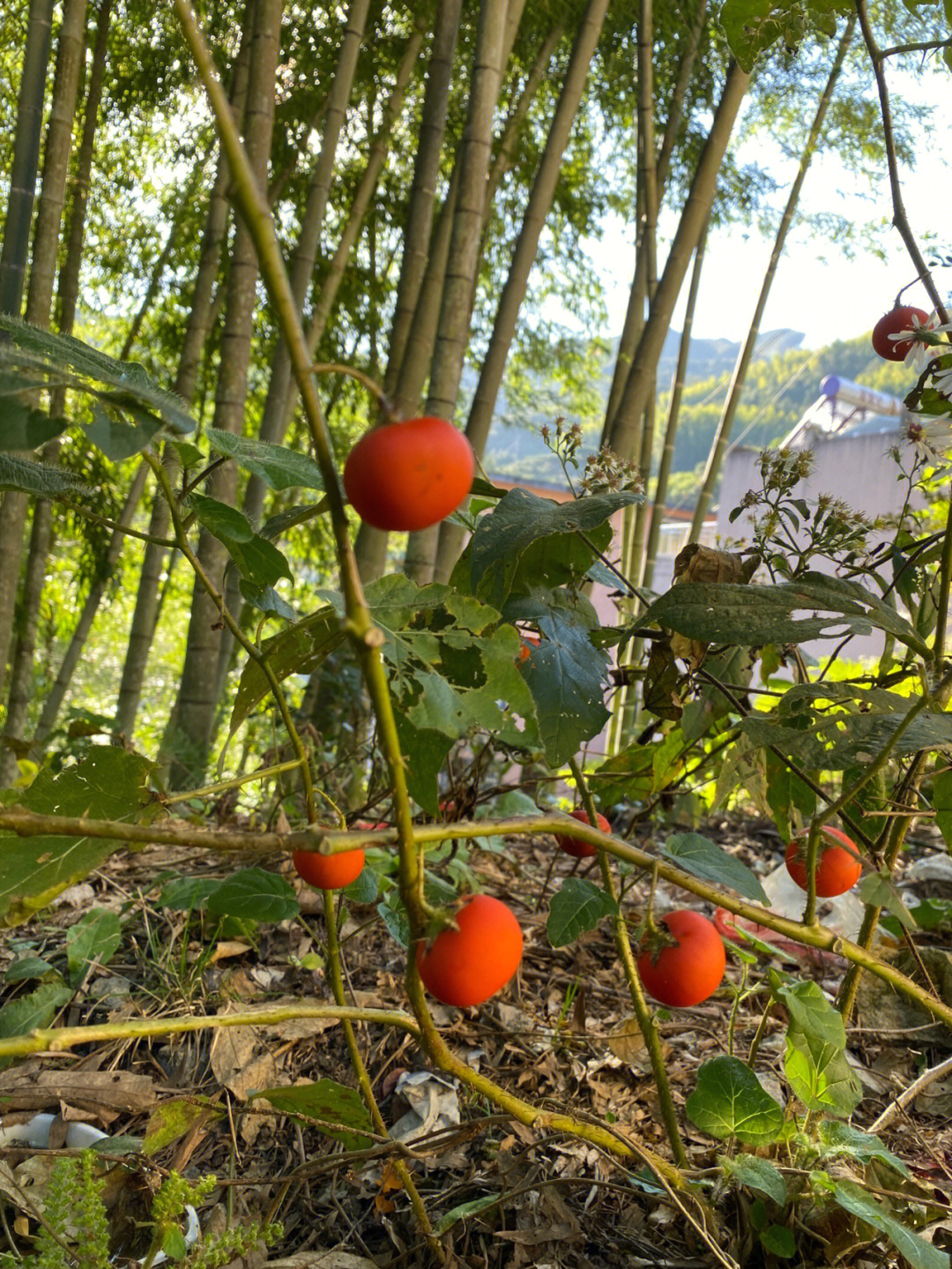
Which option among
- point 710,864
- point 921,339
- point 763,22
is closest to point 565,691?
point 710,864

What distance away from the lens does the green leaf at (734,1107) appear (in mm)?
684

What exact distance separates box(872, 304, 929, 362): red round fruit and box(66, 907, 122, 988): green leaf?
104 cm

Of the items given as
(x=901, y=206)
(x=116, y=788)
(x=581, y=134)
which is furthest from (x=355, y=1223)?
(x=581, y=134)

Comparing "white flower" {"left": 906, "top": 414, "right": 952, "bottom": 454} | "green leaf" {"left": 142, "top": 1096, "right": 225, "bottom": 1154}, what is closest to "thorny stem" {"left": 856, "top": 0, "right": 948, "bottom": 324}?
"white flower" {"left": 906, "top": 414, "right": 952, "bottom": 454}

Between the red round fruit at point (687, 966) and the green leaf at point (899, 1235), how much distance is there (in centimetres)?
16

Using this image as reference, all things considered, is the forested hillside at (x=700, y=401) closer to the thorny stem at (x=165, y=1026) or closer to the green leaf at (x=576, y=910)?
the green leaf at (x=576, y=910)

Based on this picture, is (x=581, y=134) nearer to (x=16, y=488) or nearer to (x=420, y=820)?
(x=420, y=820)

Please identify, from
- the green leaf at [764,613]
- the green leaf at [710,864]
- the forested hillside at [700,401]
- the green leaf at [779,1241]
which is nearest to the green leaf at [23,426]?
the green leaf at [764,613]

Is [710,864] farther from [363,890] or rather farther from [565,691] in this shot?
[363,890]

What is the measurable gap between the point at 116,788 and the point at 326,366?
369 millimetres

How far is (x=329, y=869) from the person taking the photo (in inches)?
23.5

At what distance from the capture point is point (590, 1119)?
707 millimetres

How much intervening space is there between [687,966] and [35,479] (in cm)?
51

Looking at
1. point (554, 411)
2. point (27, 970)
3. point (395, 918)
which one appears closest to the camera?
point (395, 918)
